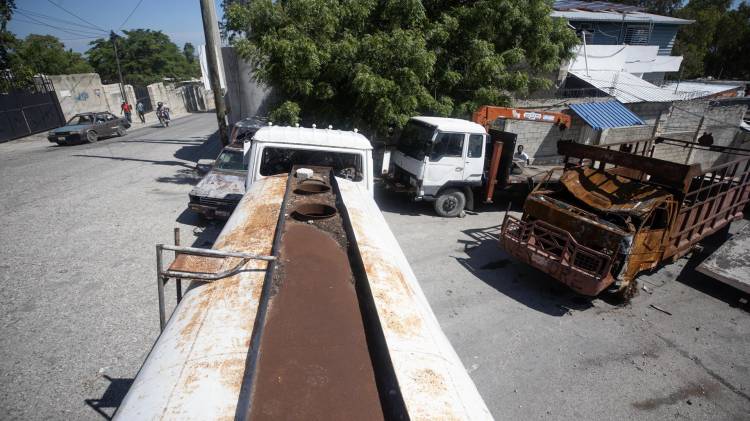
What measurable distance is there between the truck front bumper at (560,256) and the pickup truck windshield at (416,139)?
287cm

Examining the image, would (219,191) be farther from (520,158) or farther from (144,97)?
(144,97)

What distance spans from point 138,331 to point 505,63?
36.3ft

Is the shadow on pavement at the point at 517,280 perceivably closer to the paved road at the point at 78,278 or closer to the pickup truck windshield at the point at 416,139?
the pickup truck windshield at the point at 416,139

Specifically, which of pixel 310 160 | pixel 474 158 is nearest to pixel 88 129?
pixel 310 160

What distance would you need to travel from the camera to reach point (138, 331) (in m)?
4.48

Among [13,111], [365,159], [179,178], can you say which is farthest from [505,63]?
[13,111]

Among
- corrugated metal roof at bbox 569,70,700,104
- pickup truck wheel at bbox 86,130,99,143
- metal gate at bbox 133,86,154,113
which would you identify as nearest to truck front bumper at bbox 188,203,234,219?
pickup truck wheel at bbox 86,130,99,143

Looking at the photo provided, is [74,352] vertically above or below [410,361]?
below

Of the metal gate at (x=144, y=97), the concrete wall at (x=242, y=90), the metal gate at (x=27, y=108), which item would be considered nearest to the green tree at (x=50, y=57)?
the metal gate at (x=144, y=97)

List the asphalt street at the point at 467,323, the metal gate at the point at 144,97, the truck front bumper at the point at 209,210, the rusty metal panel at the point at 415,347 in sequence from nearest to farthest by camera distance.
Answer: the rusty metal panel at the point at 415,347, the asphalt street at the point at 467,323, the truck front bumper at the point at 209,210, the metal gate at the point at 144,97

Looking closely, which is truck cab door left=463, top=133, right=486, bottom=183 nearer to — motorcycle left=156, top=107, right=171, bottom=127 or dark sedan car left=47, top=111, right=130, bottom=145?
dark sedan car left=47, top=111, right=130, bottom=145

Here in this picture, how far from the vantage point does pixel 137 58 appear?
147ft

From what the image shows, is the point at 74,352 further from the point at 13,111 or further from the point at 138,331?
the point at 13,111

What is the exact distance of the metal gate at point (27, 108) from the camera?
16.4m
